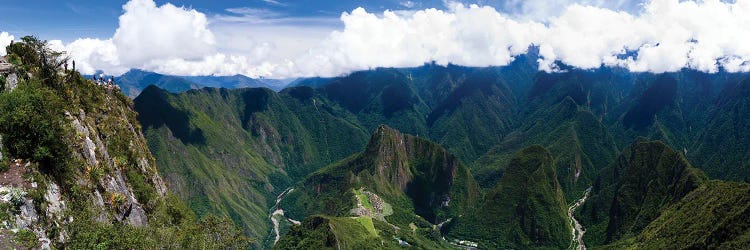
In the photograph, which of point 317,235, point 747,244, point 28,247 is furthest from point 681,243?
point 28,247

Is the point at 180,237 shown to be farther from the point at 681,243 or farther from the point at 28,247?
the point at 681,243

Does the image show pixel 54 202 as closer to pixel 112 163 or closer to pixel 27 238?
pixel 27 238

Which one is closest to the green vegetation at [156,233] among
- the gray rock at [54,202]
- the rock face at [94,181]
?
the rock face at [94,181]

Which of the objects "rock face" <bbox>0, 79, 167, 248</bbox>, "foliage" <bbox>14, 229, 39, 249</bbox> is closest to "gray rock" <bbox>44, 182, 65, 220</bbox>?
"rock face" <bbox>0, 79, 167, 248</bbox>

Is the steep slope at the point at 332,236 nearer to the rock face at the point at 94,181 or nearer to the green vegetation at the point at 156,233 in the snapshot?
the rock face at the point at 94,181

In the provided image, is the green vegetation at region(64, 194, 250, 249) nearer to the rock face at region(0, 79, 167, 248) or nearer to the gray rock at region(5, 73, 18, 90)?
the rock face at region(0, 79, 167, 248)

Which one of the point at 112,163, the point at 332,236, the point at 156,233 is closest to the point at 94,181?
the point at 156,233
